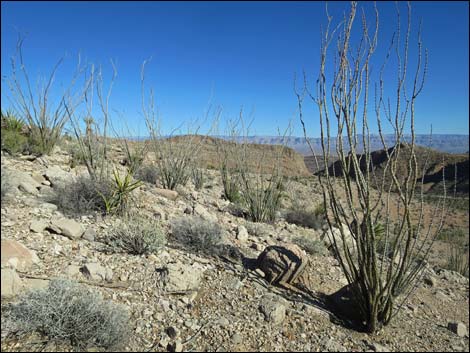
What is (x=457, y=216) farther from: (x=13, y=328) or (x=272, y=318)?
(x=13, y=328)

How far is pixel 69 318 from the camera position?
222cm

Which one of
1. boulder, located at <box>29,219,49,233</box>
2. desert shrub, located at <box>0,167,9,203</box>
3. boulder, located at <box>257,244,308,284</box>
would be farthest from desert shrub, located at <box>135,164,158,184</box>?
boulder, located at <box>257,244,308,284</box>

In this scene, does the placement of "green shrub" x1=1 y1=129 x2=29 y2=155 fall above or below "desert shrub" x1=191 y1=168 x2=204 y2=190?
above

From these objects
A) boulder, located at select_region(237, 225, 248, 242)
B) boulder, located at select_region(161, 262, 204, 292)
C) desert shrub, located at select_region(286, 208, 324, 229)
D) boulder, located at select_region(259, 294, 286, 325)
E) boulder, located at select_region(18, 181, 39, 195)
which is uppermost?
boulder, located at select_region(18, 181, 39, 195)

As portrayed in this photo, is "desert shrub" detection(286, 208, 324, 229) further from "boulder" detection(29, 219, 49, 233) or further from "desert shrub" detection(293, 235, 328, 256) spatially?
"boulder" detection(29, 219, 49, 233)

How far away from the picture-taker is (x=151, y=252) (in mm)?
3475

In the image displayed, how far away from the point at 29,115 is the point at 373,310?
267 inches

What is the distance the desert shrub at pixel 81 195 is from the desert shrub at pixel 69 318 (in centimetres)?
179

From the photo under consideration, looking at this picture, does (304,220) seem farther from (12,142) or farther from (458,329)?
(12,142)

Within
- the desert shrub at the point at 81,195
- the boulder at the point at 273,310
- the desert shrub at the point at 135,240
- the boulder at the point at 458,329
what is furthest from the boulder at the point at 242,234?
the boulder at the point at 458,329

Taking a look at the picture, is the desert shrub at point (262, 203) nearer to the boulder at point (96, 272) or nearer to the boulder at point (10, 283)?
the boulder at point (96, 272)

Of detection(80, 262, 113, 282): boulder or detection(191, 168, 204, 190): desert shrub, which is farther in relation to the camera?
detection(191, 168, 204, 190): desert shrub

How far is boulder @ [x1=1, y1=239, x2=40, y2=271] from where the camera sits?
2574 mm

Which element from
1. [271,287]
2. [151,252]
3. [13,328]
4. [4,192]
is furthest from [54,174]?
[271,287]
